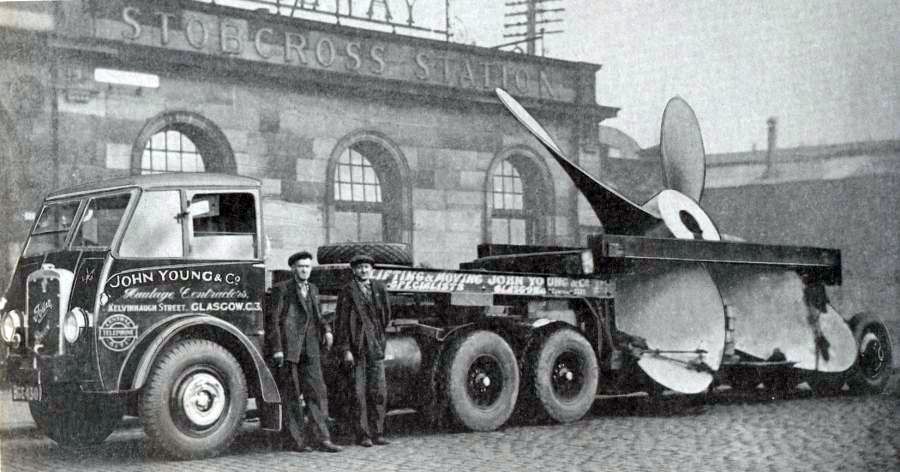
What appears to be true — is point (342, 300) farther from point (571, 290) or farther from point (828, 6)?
point (828, 6)

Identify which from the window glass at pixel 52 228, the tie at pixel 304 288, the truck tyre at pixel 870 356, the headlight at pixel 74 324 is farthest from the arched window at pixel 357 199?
the truck tyre at pixel 870 356

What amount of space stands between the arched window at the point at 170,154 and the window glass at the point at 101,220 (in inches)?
73.7

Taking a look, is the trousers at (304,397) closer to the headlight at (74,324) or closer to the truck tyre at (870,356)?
the headlight at (74,324)

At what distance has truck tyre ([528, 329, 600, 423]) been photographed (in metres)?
8.55

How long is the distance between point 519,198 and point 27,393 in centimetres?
571

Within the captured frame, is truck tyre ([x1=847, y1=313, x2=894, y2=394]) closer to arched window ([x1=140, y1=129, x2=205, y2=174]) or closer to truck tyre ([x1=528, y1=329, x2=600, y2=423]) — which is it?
truck tyre ([x1=528, y1=329, x2=600, y2=423])

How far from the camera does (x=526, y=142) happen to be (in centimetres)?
1094

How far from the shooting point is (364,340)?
7500 mm

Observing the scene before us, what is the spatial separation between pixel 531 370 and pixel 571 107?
12.1 ft

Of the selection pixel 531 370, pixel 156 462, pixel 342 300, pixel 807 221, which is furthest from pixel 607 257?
pixel 156 462

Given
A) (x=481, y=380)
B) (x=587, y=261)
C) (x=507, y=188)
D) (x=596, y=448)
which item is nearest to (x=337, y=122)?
(x=507, y=188)

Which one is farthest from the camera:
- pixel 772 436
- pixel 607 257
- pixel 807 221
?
pixel 807 221

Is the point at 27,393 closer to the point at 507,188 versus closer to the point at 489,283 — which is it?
the point at 489,283

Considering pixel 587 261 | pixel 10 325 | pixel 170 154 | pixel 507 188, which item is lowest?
pixel 10 325
